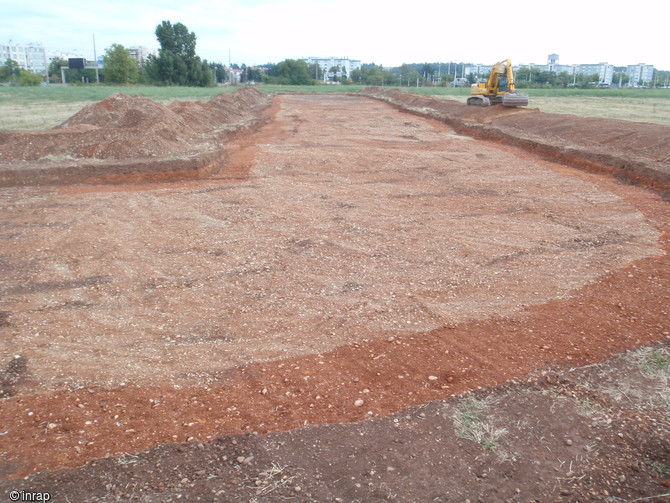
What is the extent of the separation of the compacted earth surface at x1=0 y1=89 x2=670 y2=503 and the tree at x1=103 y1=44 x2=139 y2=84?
7846 centimetres

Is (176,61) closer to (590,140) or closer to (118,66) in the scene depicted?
(118,66)

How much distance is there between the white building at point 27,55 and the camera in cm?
17912

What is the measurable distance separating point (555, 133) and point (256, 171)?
42.5 ft

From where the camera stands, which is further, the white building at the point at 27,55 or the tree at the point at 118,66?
the white building at the point at 27,55

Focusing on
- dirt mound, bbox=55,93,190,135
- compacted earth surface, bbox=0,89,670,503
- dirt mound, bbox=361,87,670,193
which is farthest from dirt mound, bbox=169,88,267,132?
dirt mound, bbox=361,87,670,193

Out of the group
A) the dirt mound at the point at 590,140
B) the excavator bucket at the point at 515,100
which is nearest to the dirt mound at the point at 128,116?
the dirt mound at the point at 590,140

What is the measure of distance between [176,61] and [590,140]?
70.0 m

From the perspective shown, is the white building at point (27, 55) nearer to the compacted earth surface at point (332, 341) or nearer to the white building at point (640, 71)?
the compacted earth surface at point (332, 341)

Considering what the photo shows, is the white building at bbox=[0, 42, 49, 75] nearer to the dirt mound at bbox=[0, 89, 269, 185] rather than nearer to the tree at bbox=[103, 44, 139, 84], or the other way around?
the tree at bbox=[103, 44, 139, 84]

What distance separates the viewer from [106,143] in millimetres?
14047

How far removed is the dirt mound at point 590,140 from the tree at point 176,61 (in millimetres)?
60153

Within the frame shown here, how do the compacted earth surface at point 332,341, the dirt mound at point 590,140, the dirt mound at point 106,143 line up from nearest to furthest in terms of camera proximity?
the compacted earth surface at point 332,341
the dirt mound at point 106,143
the dirt mound at point 590,140

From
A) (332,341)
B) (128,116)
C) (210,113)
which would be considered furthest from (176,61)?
(332,341)

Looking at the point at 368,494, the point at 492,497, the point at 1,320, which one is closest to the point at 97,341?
the point at 1,320
